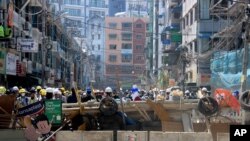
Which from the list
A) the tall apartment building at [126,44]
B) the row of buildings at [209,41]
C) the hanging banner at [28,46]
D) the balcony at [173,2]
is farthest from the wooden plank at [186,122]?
the tall apartment building at [126,44]

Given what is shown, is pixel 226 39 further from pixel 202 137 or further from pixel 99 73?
pixel 99 73

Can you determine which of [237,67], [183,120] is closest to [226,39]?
[237,67]

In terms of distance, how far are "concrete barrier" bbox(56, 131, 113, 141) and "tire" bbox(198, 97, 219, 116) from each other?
2247 mm

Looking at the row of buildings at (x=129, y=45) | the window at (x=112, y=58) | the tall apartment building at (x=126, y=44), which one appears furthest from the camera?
the window at (x=112, y=58)

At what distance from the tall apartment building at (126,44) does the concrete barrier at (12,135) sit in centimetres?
10632

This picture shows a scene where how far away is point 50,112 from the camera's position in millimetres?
10867

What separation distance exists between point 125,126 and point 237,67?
19447 millimetres

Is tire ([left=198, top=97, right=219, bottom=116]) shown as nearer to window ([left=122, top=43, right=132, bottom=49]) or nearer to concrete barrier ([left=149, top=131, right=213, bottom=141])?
concrete barrier ([left=149, top=131, right=213, bottom=141])

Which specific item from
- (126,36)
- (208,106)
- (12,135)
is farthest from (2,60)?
(126,36)

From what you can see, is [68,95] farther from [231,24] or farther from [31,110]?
[231,24]

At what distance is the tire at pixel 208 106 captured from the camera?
11.2 metres

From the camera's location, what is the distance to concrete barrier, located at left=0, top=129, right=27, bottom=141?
33.3 feet

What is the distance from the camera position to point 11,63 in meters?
33.7

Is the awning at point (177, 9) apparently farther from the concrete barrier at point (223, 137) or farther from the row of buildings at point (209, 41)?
the concrete barrier at point (223, 137)
